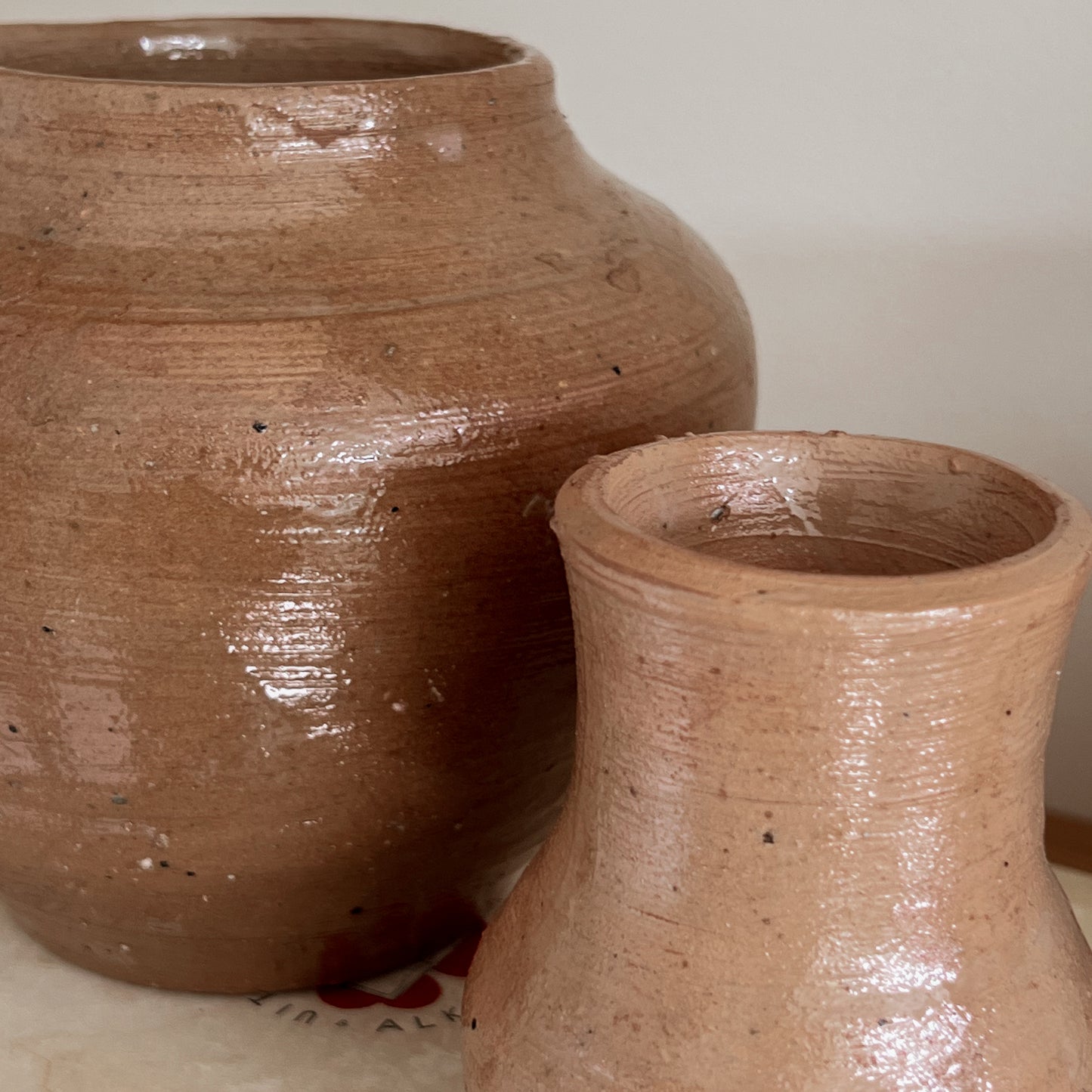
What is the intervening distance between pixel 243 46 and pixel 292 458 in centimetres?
47

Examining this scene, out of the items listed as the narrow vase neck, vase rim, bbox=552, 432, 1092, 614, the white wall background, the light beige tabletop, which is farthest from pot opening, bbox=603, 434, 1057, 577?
the white wall background

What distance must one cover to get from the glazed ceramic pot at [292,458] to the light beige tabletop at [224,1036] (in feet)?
0.21

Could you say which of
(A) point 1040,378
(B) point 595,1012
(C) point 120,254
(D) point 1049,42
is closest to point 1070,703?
(A) point 1040,378

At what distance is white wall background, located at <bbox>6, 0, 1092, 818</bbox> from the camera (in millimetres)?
1286

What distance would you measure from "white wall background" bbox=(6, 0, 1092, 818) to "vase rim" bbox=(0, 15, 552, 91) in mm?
463

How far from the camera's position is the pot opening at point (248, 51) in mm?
1017

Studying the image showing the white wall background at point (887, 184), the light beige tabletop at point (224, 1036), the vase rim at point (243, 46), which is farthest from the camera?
the white wall background at point (887, 184)

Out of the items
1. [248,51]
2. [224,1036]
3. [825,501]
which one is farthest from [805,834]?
[248,51]

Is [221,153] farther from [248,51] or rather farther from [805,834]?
[805,834]

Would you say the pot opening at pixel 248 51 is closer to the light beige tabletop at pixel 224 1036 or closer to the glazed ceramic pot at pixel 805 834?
the glazed ceramic pot at pixel 805 834

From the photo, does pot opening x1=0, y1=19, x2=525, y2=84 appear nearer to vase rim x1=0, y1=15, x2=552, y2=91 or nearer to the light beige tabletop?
vase rim x1=0, y1=15, x2=552, y2=91

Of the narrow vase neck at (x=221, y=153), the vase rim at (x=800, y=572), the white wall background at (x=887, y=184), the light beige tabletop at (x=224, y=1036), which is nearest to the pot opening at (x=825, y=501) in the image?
the vase rim at (x=800, y=572)

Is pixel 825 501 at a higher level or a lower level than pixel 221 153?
lower

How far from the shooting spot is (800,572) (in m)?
0.62
